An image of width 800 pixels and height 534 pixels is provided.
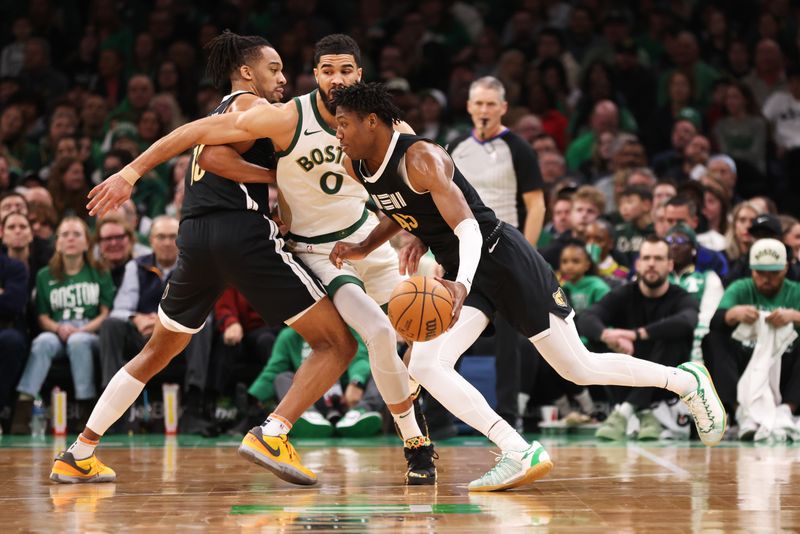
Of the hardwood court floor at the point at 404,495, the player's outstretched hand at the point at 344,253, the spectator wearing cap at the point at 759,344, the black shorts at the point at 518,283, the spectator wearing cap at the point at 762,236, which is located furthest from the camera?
the spectator wearing cap at the point at 762,236

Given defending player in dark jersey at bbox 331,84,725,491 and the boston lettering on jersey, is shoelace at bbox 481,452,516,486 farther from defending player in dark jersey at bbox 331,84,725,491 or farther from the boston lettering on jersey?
the boston lettering on jersey

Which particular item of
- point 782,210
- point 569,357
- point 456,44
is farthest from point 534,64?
point 569,357

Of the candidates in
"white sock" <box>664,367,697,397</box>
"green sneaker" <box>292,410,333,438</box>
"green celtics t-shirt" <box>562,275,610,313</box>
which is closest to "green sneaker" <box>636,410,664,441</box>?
"green celtics t-shirt" <box>562,275,610,313</box>

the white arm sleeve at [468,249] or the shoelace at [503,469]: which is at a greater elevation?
the white arm sleeve at [468,249]

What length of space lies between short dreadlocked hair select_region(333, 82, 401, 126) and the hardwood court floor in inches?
65.2

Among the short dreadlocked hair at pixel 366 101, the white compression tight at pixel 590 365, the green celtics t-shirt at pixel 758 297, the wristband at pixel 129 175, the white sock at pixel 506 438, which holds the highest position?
the short dreadlocked hair at pixel 366 101

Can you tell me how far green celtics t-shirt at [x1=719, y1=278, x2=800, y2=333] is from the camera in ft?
28.1

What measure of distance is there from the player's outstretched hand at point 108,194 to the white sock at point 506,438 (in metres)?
1.94

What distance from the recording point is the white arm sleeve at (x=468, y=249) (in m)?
5.03

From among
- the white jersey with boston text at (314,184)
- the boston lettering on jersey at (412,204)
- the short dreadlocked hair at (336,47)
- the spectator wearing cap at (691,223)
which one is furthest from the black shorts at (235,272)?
the spectator wearing cap at (691,223)

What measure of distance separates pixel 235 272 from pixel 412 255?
866mm

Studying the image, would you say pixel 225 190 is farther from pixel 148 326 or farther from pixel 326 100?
pixel 148 326

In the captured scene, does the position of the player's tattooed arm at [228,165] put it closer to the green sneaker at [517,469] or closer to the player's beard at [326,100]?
the player's beard at [326,100]

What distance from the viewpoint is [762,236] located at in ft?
29.1
